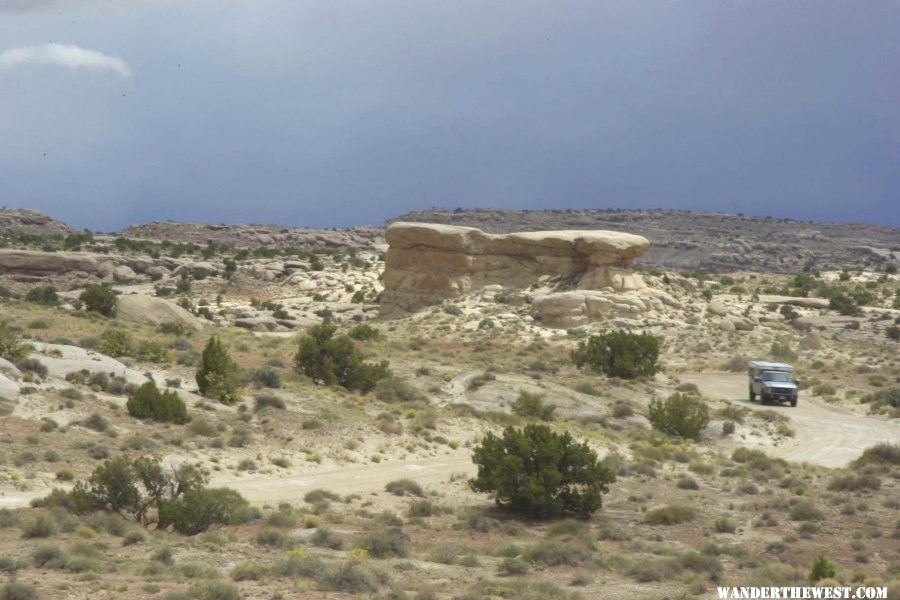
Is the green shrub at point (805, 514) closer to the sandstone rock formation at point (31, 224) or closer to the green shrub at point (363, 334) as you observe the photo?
the green shrub at point (363, 334)

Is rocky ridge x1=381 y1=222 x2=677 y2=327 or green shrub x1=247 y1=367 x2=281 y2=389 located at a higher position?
rocky ridge x1=381 y1=222 x2=677 y2=327

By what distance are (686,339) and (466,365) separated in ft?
47.2

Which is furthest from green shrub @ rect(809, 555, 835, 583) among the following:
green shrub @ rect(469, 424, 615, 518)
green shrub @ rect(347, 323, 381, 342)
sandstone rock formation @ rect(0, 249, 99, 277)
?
sandstone rock formation @ rect(0, 249, 99, 277)

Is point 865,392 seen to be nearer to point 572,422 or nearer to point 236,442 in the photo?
point 572,422

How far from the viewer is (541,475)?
19828mm

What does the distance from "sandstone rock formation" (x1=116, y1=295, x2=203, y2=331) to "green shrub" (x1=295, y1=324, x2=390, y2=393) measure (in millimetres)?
12166

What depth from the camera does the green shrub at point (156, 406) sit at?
79.4ft

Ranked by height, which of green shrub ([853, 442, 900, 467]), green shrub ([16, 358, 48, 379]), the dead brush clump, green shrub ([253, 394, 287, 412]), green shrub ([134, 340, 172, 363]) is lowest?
the dead brush clump

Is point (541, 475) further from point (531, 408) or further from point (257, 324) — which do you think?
point (257, 324)

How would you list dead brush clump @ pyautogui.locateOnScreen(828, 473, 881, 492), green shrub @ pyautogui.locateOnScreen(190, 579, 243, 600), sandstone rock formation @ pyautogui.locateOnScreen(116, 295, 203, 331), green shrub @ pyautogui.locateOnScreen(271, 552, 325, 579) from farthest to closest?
sandstone rock formation @ pyautogui.locateOnScreen(116, 295, 203, 331)
dead brush clump @ pyautogui.locateOnScreen(828, 473, 881, 492)
green shrub @ pyautogui.locateOnScreen(271, 552, 325, 579)
green shrub @ pyautogui.locateOnScreen(190, 579, 243, 600)

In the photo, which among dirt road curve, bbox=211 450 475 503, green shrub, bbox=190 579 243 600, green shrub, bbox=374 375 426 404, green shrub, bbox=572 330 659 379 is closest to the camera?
green shrub, bbox=190 579 243 600

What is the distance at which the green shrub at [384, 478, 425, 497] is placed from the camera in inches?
818

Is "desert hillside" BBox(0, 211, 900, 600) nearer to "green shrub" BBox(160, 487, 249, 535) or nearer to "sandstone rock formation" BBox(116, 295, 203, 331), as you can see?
"green shrub" BBox(160, 487, 249, 535)

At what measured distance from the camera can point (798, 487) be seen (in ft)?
72.8
